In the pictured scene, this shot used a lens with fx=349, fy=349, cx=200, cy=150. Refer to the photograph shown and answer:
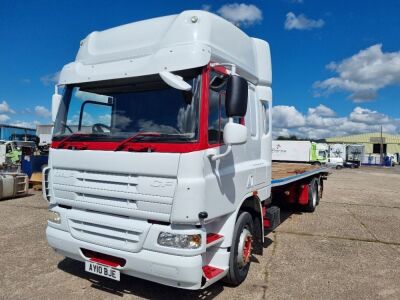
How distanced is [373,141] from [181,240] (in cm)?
7906

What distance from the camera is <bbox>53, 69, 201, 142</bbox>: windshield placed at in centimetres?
353

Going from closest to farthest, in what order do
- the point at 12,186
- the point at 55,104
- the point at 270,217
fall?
1. the point at 55,104
2. the point at 270,217
3. the point at 12,186

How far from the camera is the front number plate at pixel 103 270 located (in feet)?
12.3

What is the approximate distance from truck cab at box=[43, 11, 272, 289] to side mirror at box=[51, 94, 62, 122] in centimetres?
3

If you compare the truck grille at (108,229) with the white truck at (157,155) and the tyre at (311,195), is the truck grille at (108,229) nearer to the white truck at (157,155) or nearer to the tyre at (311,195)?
the white truck at (157,155)

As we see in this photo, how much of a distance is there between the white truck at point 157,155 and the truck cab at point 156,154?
1cm

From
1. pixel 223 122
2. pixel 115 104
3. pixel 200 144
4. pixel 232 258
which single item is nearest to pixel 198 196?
pixel 200 144

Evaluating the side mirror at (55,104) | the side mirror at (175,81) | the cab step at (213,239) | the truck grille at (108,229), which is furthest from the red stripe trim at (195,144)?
the side mirror at (55,104)

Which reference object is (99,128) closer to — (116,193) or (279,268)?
(116,193)

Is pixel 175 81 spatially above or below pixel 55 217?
above

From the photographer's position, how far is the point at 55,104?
4.46 meters

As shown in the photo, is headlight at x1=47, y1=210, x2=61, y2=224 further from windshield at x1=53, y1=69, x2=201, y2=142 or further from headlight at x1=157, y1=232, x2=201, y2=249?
headlight at x1=157, y1=232, x2=201, y2=249

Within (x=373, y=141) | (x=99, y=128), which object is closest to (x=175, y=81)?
(x=99, y=128)

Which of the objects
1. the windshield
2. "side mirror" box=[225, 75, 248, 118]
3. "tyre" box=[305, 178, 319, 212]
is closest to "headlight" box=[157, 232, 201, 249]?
the windshield
